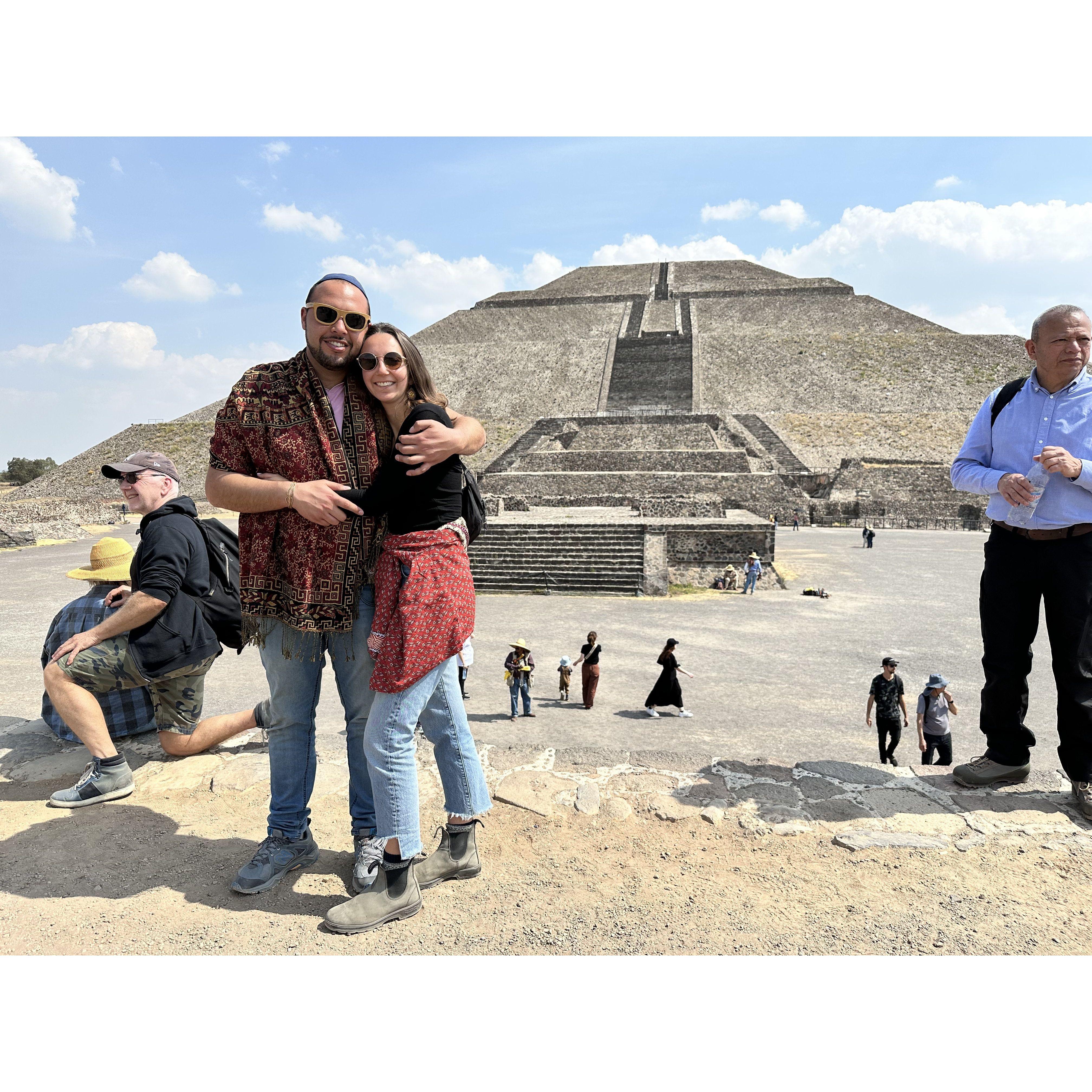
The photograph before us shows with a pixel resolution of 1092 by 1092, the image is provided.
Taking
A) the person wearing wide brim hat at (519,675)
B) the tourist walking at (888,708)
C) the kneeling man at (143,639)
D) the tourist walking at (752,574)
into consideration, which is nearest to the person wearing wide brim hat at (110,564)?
the kneeling man at (143,639)

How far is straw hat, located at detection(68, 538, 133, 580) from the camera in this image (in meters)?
3.21

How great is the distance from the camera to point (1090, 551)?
7.98 ft

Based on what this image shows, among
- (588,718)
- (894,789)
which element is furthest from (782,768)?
(588,718)

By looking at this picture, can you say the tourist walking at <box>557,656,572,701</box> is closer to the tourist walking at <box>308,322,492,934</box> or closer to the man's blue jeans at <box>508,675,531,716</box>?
the man's blue jeans at <box>508,675,531,716</box>

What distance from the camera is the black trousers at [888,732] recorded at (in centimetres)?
505

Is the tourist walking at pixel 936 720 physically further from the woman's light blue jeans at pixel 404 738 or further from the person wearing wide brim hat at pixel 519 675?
the woman's light blue jeans at pixel 404 738

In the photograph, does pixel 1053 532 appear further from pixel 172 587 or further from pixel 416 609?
pixel 172 587

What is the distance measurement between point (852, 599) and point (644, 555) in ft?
12.0

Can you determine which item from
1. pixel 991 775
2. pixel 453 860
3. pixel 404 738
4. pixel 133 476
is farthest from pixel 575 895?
pixel 133 476

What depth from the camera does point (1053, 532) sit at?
2.48 m

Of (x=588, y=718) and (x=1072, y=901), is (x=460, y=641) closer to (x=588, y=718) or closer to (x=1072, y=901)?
(x=1072, y=901)

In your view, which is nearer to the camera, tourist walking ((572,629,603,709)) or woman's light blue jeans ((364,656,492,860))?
woman's light blue jeans ((364,656,492,860))

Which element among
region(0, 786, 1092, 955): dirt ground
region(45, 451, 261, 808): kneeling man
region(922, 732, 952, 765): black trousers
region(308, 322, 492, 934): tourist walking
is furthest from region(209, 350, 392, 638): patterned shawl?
region(922, 732, 952, 765): black trousers

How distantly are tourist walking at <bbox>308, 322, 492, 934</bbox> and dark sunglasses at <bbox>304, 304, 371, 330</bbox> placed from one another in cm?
7
